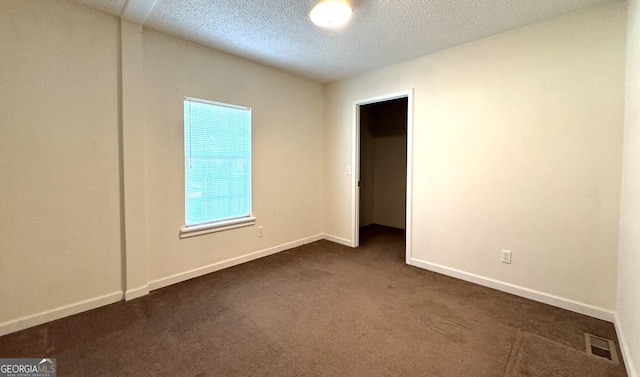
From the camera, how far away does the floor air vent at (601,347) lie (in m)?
1.74

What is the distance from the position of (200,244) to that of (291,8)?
2503 mm

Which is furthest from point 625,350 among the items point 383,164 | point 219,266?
point 383,164

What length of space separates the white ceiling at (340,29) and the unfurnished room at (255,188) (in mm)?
25

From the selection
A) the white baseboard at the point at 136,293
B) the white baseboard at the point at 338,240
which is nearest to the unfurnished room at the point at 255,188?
the white baseboard at the point at 136,293

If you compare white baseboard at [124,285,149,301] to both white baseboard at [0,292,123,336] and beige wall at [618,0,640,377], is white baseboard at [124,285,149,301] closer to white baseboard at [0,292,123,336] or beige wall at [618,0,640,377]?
white baseboard at [0,292,123,336]

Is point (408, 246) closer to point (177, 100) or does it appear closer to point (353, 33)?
point (353, 33)

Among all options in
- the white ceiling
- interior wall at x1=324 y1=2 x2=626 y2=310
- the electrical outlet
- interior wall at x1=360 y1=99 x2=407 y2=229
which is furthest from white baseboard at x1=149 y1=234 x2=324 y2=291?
the electrical outlet

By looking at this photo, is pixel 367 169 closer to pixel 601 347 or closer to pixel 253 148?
pixel 253 148

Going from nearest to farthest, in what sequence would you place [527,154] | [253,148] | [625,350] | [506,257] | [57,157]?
[625,350], [57,157], [527,154], [506,257], [253,148]

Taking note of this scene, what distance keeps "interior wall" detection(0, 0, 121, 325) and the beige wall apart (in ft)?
12.4

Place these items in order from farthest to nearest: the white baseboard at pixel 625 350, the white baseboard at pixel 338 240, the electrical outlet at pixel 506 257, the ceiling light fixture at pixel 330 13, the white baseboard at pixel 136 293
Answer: the white baseboard at pixel 338 240
the electrical outlet at pixel 506 257
the white baseboard at pixel 136 293
the ceiling light fixture at pixel 330 13
the white baseboard at pixel 625 350

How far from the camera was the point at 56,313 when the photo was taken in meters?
2.13

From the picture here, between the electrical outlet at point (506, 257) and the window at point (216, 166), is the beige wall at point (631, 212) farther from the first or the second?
the window at point (216, 166)

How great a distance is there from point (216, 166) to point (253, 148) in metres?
0.54
